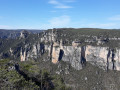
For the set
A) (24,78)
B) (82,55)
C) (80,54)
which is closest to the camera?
(24,78)

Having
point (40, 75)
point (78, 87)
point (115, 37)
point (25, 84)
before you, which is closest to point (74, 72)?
point (78, 87)

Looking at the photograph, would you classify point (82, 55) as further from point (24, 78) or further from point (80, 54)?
point (24, 78)

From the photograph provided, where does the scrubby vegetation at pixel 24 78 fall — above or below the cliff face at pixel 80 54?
above

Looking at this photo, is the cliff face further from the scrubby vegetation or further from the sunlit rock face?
the scrubby vegetation

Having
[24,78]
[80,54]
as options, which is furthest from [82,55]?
[24,78]

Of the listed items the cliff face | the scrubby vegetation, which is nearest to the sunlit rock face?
the cliff face

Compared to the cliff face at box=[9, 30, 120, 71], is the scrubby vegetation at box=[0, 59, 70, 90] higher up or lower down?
higher up

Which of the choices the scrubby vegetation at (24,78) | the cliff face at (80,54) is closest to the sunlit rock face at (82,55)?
the cliff face at (80,54)

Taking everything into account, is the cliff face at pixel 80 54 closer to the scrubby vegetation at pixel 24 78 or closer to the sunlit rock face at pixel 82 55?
the sunlit rock face at pixel 82 55

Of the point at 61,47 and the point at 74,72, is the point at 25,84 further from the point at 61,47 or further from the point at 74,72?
the point at 61,47

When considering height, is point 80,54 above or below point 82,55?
above

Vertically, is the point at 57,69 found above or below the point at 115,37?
below
